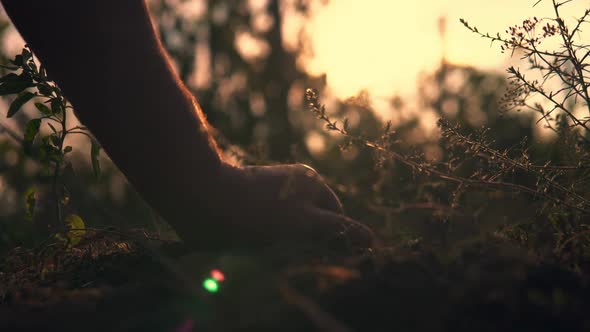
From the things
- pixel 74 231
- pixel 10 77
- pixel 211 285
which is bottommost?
pixel 74 231

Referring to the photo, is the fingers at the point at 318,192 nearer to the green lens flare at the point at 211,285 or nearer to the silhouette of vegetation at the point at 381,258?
the silhouette of vegetation at the point at 381,258

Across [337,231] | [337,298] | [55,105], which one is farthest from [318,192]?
[55,105]

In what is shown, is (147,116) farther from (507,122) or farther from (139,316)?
(507,122)

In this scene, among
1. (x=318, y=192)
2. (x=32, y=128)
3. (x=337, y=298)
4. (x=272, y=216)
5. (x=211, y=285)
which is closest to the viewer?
(x=337, y=298)

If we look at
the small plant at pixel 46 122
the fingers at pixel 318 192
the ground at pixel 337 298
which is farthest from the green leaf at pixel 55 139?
the fingers at pixel 318 192

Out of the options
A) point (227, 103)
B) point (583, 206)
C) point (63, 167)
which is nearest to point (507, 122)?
point (227, 103)

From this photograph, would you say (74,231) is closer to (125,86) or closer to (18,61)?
(18,61)
